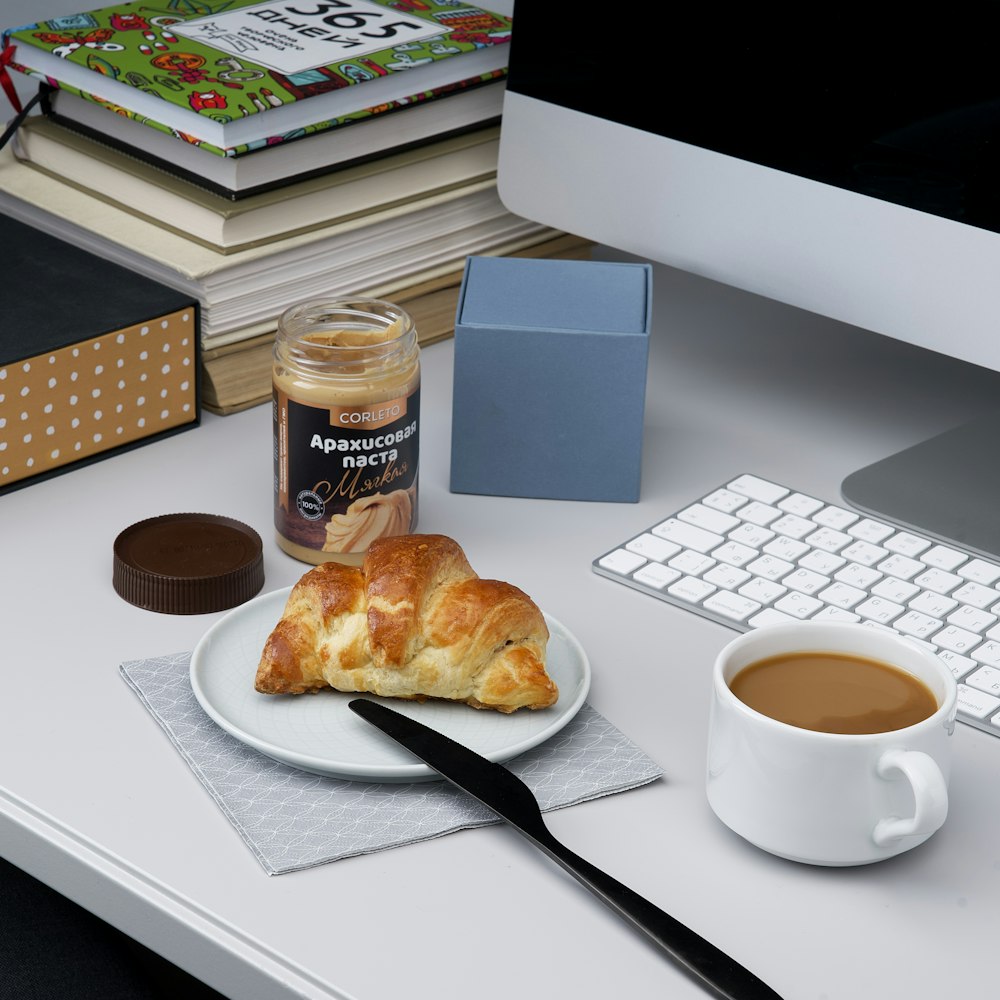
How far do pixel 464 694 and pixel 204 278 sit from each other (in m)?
0.40

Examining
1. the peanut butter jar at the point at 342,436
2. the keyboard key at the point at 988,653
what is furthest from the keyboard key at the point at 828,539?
Answer: the peanut butter jar at the point at 342,436

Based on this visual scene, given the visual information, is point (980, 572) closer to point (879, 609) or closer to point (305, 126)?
point (879, 609)

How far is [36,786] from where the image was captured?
0.64m

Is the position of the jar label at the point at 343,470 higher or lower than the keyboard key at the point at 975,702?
higher

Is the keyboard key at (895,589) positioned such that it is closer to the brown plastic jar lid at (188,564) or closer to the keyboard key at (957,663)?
the keyboard key at (957,663)

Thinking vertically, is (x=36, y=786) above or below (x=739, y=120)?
below

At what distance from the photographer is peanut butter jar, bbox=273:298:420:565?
780 mm

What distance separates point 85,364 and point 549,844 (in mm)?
466

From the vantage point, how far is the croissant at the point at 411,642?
666mm

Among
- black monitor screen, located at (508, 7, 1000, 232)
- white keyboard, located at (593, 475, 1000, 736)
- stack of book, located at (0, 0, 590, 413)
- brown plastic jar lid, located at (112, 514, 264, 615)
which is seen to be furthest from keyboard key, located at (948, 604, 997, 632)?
stack of book, located at (0, 0, 590, 413)

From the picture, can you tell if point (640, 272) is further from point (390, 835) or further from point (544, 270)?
point (390, 835)

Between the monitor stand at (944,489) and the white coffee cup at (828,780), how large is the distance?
25 centimetres

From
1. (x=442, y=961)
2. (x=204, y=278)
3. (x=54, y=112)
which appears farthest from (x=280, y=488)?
(x=54, y=112)

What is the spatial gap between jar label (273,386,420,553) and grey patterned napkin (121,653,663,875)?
0.47 ft
